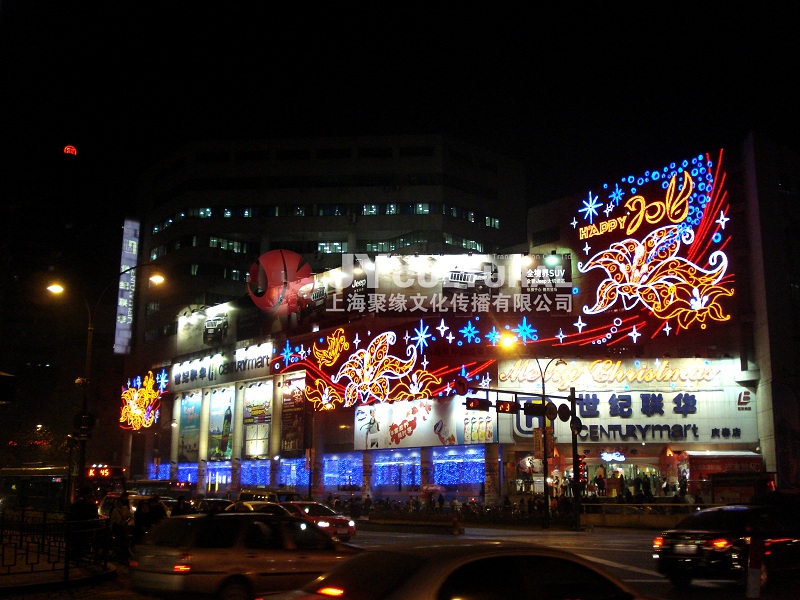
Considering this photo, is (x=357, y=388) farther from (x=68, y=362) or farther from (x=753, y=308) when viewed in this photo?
(x=68, y=362)

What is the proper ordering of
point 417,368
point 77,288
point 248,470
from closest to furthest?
point 417,368 < point 248,470 < point 77,288

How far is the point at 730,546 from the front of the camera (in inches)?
613

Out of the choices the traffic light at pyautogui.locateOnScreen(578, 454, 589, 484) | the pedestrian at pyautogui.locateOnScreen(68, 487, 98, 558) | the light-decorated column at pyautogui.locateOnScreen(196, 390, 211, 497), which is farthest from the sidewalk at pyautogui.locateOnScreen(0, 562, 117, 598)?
the light-decorated column at pyautogui.locateOnScreen(196, 390, 211, 497)

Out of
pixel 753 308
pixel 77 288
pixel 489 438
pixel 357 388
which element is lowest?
pixel 489 438

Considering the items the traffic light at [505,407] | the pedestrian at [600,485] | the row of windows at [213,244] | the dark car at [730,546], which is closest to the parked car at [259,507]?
the dark car at [730,546]

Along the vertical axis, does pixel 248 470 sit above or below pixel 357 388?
below

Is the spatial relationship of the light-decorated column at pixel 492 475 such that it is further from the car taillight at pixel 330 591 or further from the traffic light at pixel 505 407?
the car taillight at pixel 330 591

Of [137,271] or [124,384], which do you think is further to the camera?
[137,271]

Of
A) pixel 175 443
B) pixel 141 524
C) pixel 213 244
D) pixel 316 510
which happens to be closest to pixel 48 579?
pixel 141 524

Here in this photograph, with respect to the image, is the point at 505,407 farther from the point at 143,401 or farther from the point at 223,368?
the point at 143,401

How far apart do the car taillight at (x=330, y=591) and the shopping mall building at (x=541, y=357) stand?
2941 centimetres

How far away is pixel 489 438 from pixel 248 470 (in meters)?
27.7

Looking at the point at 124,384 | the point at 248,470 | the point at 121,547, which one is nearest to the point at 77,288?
the point at 124,384

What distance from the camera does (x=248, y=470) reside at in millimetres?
68938
